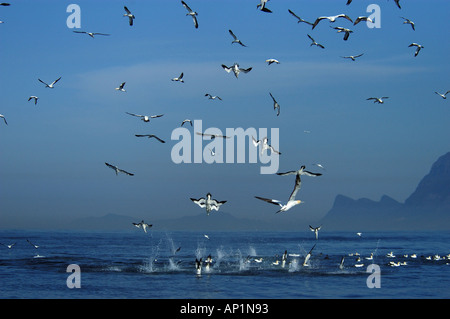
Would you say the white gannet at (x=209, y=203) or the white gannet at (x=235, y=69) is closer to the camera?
the white gannet at (x=209, y=203)

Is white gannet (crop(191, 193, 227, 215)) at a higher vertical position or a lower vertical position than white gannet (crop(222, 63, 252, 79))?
lower

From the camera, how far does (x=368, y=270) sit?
60.8 meters

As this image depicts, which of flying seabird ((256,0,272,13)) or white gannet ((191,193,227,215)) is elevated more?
flying seabird ((256,0,272,13))

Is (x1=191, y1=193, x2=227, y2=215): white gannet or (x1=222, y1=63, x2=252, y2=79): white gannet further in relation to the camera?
(x1=222, y1=63, x2=252, y2=79): white gannet

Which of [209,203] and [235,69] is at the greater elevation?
[235,69]

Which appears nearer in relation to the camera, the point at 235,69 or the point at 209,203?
the point at 209,203

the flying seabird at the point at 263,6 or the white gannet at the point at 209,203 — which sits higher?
the flying seabird at the point at 263,6

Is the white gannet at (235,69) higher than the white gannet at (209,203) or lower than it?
higher
